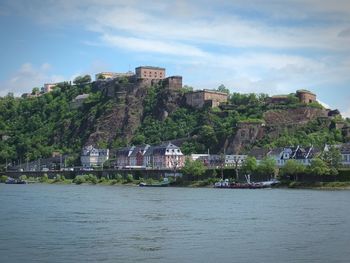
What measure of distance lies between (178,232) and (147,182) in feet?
214

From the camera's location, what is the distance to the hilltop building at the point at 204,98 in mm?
144050

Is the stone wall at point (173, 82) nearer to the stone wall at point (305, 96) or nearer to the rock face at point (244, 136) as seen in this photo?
the stone wall at point (305, 96)

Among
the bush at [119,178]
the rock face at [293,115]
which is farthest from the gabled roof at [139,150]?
the rock face at [293,115]

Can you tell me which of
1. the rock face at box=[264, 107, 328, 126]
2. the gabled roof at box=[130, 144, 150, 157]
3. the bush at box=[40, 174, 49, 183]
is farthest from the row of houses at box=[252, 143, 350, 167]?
the bush at box=[40, 174, 49, 183]

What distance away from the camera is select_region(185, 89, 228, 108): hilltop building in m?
144

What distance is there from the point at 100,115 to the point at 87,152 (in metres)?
15.2

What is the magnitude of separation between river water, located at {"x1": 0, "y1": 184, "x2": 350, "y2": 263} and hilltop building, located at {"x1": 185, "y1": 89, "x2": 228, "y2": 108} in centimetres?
8892

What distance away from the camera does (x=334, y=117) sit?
128875 mm

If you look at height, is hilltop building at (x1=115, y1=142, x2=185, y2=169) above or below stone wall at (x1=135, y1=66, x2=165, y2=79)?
below

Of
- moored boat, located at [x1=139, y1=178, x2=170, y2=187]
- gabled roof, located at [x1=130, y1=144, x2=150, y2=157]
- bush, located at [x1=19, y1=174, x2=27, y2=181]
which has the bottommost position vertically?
moored boat, located at [x1=139, y1=178, x2=170, y2=187]

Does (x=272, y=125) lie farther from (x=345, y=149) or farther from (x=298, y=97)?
(x=345, y=149)

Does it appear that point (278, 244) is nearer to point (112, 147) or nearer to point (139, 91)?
point (112, 147)

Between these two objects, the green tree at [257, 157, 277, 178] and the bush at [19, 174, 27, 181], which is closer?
the green tree at [257, 157, 277, 178]

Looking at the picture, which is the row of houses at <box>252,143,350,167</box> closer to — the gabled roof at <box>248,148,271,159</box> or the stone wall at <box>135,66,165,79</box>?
the gabled roof at <box>248,148,271,159</box>
